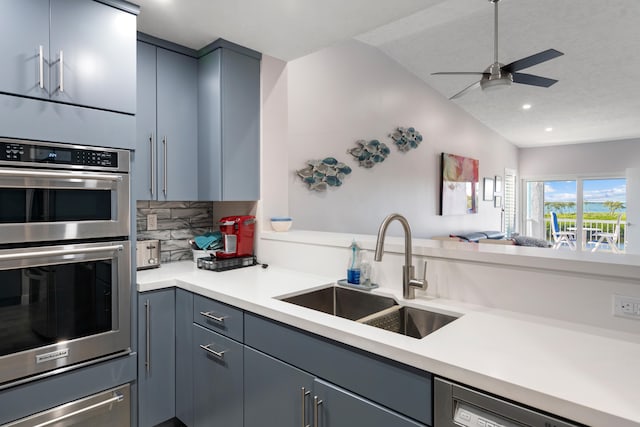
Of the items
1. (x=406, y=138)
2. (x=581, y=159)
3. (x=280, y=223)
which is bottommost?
(x=280, y=223)

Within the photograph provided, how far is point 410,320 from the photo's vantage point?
159 cm

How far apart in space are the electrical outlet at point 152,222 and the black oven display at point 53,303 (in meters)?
0.72

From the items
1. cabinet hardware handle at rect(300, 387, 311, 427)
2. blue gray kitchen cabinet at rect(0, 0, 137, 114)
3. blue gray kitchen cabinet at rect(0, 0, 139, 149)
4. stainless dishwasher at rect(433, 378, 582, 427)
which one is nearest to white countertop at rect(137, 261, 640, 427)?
stainless dishwasher at rect(433, 378, 582, 427)

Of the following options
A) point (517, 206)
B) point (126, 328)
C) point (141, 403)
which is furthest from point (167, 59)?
point (517, 206)

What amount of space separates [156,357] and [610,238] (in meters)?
8.27

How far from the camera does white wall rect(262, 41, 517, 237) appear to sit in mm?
3377

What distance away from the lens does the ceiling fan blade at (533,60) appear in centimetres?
278

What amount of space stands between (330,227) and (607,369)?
9.38 feet

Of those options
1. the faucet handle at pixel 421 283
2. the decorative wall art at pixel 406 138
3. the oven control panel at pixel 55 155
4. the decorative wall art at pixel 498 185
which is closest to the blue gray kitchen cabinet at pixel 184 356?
the oven control panel at pixel 55 155

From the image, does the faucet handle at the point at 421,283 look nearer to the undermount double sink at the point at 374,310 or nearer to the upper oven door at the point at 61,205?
the undermount double sink at the point at 374,310

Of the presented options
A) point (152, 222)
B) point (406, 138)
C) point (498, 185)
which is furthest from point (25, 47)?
point (498, 185)

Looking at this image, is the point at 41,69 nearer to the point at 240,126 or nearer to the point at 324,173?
the point at 240,126

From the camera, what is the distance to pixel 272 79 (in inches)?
99.5

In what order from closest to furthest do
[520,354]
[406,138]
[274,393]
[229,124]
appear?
1. [520,354]
2. [274,393]
3. [229,124]
4. [406,138]
